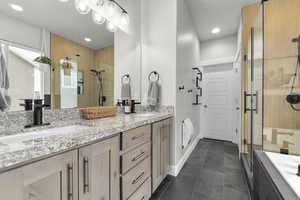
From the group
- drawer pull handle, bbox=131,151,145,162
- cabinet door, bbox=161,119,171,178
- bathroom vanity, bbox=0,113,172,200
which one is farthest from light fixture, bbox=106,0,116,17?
drawer pull handle, bbox=131,151,145,162

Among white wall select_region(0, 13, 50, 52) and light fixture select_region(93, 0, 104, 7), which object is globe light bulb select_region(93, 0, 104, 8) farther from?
white wall select_region(0, 13, 50, 52)

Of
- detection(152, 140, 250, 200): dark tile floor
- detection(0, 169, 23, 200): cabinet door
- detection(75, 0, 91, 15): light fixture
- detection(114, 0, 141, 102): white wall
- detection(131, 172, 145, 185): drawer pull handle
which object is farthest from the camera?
detection(114, 0, 141, 102): white wall

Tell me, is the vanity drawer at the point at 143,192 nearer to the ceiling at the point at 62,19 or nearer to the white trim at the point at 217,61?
the ceiling at the point at 62,19

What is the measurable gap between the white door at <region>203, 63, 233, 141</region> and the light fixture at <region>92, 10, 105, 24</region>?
3.20 m

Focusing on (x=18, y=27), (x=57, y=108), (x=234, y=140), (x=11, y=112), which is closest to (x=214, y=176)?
(x=234, y=140)

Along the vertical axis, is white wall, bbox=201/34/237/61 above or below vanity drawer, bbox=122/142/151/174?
above

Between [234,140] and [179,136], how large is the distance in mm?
2093

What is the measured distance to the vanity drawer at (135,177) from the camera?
3.70 feet

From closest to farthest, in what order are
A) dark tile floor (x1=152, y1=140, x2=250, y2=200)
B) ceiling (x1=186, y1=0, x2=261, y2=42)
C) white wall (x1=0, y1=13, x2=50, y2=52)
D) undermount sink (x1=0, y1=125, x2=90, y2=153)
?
undermount sink (x1=0, y1=125, x2=90, y2=153), white wall (x1=0, y1=13, x2=50, y2=52), dark tile floor (x1=152, y1=140, x2=250, y2=200), ceiling (x1=186, y1=0, x2=261, y2=42)

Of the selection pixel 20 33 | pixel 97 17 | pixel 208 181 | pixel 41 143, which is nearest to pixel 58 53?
pixel 20 33

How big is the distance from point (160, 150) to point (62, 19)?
1674mm

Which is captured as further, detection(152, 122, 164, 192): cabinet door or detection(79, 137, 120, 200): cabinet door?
detection(152, 122, 164, 192): cabinet door

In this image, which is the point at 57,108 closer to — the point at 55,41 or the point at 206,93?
the point at 55,41

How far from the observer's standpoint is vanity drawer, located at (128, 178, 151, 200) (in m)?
1.25
